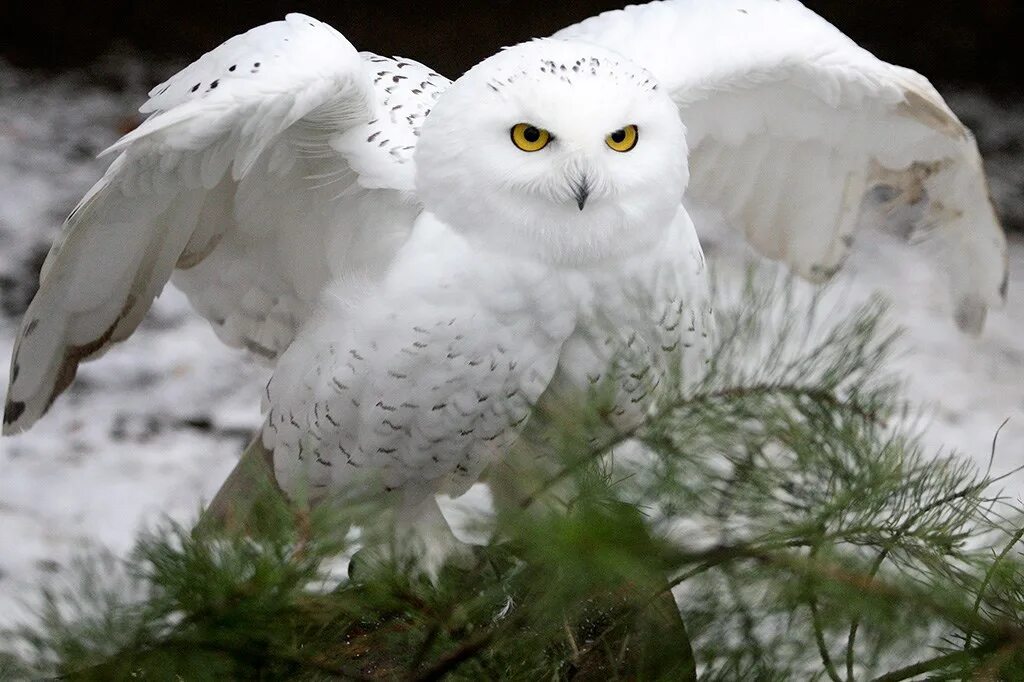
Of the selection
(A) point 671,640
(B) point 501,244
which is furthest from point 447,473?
(A) point 671,640

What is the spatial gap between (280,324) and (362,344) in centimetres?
23

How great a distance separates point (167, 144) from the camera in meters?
1.15

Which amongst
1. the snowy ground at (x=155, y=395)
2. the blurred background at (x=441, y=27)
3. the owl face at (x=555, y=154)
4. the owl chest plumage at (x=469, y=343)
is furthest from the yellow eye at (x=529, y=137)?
the blurred background at (x=441, y=27)

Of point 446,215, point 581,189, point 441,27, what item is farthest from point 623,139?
point 441,27

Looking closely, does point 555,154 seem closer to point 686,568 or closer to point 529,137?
point 529,137

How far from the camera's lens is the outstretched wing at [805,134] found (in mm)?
1468

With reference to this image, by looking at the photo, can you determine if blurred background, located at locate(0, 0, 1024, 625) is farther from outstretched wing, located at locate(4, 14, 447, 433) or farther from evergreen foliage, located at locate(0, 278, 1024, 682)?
evergreen foliage, located at locate(0, 278, 1024, 682)

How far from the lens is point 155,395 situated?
8.36 feet

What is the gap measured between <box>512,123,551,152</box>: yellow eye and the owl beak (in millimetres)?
50

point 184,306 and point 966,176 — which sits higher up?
point 966,176

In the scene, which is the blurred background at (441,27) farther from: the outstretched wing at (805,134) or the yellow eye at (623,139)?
the yellow eye at (623,139)

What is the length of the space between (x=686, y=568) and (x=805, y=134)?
1004 mm

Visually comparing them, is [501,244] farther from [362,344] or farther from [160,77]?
[160,77]

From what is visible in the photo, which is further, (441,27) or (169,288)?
(441,27)
